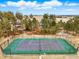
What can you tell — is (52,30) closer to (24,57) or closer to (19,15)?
(24,57)

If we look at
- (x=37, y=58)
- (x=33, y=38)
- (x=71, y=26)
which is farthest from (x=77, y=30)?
(x=37, y=58)

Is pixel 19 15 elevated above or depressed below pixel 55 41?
above

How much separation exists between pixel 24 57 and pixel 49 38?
13.1m

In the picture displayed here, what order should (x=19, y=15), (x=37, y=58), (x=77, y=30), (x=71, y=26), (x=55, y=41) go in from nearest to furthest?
(x=37, y=58)
(x=55, y=41)
(x=77, y=30)
(x=71, y=26)
(x=19, y=15)

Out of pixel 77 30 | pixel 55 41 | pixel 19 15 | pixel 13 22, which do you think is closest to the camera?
pixel 55 41

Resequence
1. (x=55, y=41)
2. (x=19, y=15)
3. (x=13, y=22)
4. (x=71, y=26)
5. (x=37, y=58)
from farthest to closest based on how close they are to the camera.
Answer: (x=19, y=15) < (x=13, y=22) < (x=71, y=26) < (x=55, y=41) < (x=37, y=58)

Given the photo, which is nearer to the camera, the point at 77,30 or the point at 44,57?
the point at 44,57

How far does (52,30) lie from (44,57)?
1759cm

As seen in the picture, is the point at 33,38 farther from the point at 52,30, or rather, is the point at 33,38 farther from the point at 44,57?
the point at 44,57

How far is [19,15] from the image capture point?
57.3 m

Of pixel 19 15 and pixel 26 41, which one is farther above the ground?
pixel 19 15

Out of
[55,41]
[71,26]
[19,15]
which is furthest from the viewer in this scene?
[19,15]

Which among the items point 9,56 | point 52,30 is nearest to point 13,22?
point 52,30

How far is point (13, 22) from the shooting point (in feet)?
139
